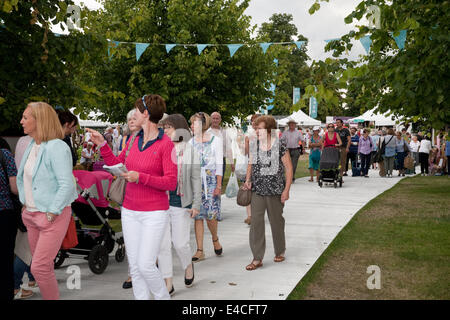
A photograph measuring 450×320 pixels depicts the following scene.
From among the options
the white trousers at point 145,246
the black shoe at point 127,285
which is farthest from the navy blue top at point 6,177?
the black shoe at point 127,285

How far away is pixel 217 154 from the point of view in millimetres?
7027

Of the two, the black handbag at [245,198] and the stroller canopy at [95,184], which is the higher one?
the stroller canopy at [95,184]

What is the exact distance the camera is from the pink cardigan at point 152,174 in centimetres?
420

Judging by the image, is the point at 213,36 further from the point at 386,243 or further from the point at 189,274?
the point at 189,274

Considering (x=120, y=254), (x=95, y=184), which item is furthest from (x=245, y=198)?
(x=95, y=184)

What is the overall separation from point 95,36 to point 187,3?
350 inches

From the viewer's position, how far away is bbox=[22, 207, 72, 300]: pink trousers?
4.30 m

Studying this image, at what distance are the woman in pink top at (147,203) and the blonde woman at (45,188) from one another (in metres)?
0.41

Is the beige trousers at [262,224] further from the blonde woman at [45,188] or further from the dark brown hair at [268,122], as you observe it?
the blonde woman at [45,188]

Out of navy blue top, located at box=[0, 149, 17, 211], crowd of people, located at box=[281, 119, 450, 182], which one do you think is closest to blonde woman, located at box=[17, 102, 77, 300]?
navy blue top, located at box=[0, 149, 17, 211]

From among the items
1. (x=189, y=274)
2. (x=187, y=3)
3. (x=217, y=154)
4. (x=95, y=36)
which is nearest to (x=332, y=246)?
(x=217, y=154)

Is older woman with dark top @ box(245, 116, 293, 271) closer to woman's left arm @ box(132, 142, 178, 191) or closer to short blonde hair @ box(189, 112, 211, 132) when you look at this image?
short blonde hair @ box(189, 112, 211, 132)

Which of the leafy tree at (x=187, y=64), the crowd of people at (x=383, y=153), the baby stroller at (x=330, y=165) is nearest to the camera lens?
the leafy tree at (x=187, y=64)

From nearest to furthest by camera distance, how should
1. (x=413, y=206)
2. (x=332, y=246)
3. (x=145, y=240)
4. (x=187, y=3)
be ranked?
(x=145, y=240) → (x=332, y=246) → (x=413, y=206) → (x=187, y=3)
